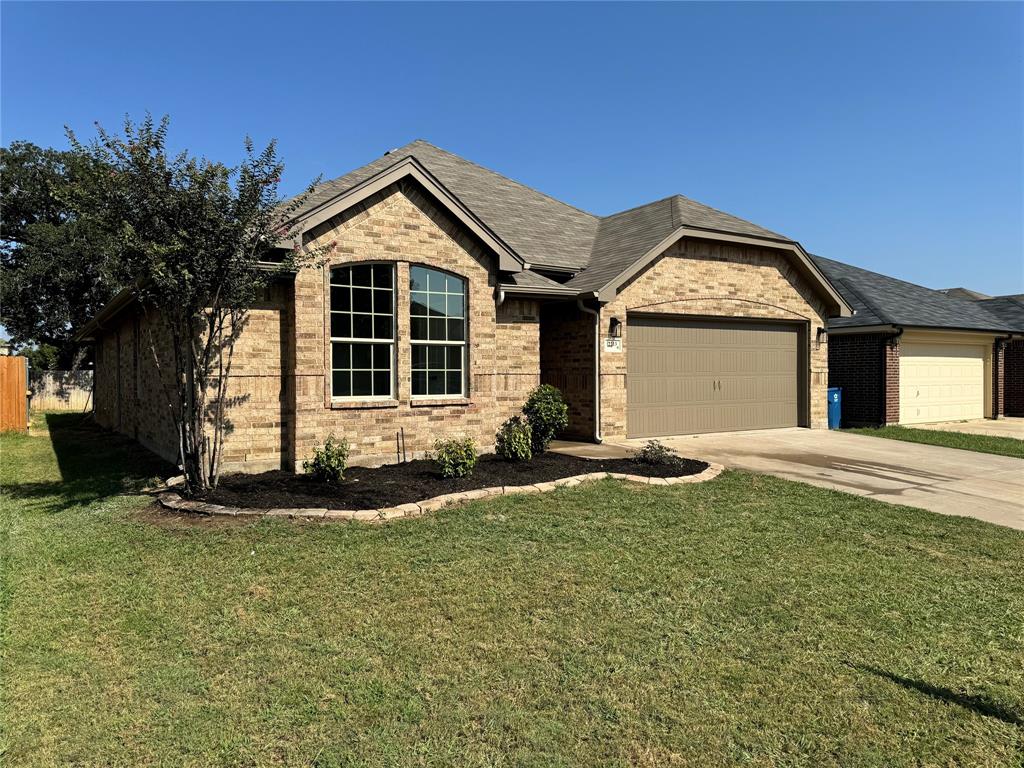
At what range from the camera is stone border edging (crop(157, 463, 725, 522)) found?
23.1 feet

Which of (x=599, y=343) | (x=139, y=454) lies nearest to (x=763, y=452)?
(x=599, y=343)

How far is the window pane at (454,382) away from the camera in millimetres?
10711

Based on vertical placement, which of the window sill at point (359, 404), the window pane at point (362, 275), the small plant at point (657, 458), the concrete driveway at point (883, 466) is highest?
the window pane at point (362, 275)

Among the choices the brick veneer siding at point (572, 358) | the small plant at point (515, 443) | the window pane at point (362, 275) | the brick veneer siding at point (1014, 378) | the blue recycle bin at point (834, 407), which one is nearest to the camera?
the window pane at point (362, 275)

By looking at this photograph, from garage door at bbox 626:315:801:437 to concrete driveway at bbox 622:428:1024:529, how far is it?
512mm

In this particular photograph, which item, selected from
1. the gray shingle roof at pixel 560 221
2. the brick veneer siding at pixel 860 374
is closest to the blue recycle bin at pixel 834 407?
the brick veneer siding at pixel 860 374

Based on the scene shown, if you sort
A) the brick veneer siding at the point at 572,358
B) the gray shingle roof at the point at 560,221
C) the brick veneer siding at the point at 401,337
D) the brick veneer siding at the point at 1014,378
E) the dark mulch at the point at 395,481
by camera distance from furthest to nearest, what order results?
the brick veneer siding at the point at 1014,378
the gray shingle roof at the point at 560,221
the brick veneer siding at the point at 572,358
the brick veneer siding at the point at 401,337
the dark mulch at the point at 395,481

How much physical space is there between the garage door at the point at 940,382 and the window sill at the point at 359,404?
15.8m

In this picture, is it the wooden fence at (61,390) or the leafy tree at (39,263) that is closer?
the wooden fence at (61,390)

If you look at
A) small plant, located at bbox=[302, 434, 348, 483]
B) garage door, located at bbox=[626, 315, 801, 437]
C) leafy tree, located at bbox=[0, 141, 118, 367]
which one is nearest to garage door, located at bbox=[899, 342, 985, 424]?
garage door, located at bbox=[626, 315, 801, 437]

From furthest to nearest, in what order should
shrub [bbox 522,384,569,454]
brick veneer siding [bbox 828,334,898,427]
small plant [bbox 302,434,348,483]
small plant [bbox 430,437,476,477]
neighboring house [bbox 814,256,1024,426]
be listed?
neighboring house [bbox 814,256,1024,426] < brick veneer siding [bbox 828,334,898,427] < shrub [bbox 522,384,569,454] < small plant [bbox 430,437,476,477] < small plant [bbox 302,434,348,483]

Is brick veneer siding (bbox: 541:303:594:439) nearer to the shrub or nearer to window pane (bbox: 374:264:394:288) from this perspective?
the shrub

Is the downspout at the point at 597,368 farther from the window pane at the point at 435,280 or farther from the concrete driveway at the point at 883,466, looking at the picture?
the window pane at the point at 435,280

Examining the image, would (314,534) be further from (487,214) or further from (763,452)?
(487,214)
